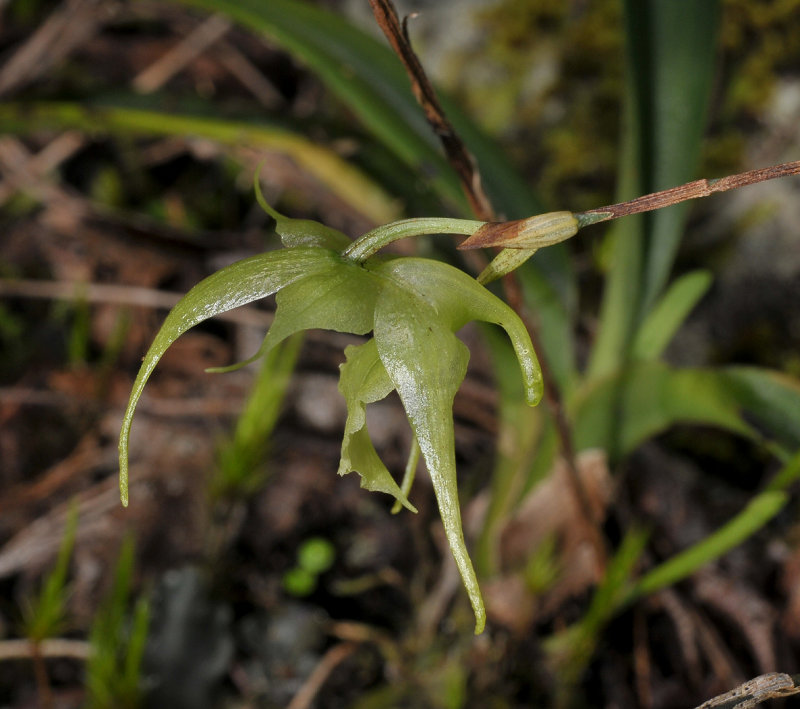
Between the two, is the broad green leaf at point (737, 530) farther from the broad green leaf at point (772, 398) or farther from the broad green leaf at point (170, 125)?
the broad green leaf at point (170, 125)

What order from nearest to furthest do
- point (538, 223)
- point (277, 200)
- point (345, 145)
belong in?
point (538, 223), point (345, 145), point (277, 200)

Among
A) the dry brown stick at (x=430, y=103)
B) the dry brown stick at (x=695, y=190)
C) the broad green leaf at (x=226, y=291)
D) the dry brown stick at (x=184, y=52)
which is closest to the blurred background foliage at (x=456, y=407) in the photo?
the dry brown stick at (x=184, y=52)

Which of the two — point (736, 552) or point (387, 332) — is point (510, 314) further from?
point (736, 552)

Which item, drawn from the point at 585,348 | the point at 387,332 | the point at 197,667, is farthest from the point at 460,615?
the point at 387,332

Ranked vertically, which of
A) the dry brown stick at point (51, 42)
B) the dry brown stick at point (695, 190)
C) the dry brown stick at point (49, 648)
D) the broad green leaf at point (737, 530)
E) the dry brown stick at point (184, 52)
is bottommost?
the broad green leaf at point (737, 530)

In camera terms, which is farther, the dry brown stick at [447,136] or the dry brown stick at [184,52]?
the dry brown stick at [184,52]

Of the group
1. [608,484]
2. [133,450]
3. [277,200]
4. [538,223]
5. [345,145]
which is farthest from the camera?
[277,200]

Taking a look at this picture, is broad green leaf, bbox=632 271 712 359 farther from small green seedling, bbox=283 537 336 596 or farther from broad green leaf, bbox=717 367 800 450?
small green seedling, bbox=283 537 336 596

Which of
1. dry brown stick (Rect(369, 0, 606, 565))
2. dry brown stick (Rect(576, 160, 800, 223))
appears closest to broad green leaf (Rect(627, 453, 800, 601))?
dry brown stick (Rect(369, 0, 606, 565))
